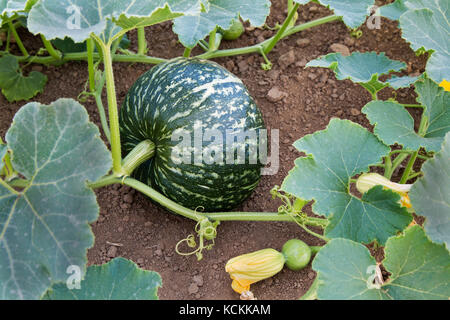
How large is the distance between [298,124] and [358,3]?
61 cm

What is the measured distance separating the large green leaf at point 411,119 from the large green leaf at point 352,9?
359 mm

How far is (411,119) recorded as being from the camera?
6.43 ft

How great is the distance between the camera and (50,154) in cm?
160

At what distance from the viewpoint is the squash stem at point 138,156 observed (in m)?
2.00

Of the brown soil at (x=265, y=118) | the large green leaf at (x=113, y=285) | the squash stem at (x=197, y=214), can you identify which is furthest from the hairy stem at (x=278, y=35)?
the large green leaf at (x=113, y=285)

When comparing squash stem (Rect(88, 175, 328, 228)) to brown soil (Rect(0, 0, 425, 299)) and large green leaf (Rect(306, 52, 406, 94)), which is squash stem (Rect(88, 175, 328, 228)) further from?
large green leaf (Rect(306, 52, 406, 94))

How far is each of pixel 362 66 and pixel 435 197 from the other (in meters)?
0.77

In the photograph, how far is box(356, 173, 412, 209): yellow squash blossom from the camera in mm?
1871

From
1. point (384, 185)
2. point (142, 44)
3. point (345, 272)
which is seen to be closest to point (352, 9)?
point (384, 185)

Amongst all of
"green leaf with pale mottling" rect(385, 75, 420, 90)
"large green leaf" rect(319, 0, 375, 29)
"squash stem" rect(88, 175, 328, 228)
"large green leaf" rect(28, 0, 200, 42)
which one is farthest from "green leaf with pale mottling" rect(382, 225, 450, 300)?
"large green leaf" rect(28, 0, 200, 42)

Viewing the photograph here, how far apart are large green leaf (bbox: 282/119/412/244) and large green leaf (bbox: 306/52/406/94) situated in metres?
0.27

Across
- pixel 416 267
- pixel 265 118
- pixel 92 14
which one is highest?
pixel 92 14

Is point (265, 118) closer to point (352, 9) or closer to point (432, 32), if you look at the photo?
point (352, 9)
